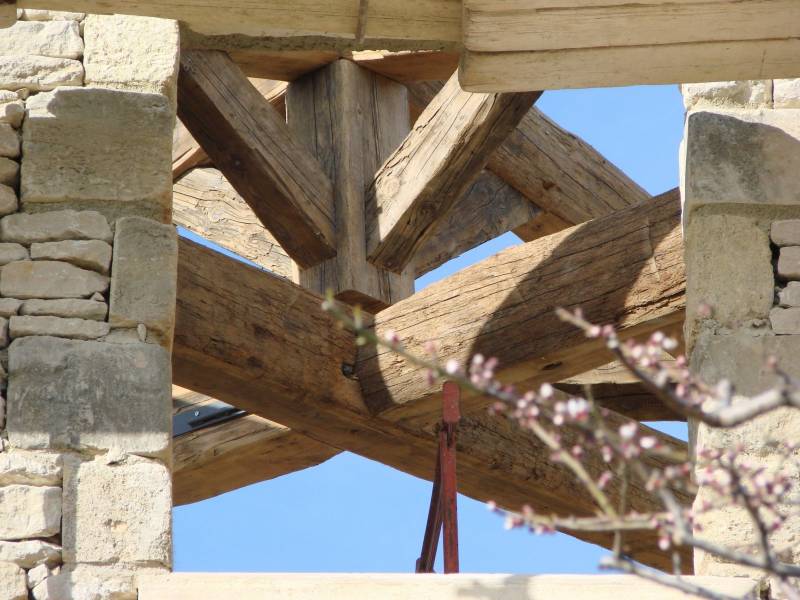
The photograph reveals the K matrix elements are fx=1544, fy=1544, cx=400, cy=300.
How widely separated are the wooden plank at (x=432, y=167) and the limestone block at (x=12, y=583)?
2239 millimetres

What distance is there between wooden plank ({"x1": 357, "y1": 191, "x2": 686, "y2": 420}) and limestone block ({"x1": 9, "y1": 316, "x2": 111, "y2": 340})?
4.13 ft

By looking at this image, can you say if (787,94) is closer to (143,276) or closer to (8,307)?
(143,276)

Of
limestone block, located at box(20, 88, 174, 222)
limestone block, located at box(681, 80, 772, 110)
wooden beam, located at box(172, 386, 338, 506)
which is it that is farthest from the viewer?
wooden beam, located at box(172, 386, 338, 506)

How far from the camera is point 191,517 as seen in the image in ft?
111

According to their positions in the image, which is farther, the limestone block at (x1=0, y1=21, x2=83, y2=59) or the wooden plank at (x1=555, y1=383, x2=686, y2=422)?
the wooden plank at (x1=555, y1=383, x2=686, y2=422)

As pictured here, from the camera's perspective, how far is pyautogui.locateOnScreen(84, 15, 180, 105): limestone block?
393 cm

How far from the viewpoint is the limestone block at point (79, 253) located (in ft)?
12.2

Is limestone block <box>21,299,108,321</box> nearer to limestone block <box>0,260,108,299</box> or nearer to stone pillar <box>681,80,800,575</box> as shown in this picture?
limestone block <box>0,260,108,299</box>

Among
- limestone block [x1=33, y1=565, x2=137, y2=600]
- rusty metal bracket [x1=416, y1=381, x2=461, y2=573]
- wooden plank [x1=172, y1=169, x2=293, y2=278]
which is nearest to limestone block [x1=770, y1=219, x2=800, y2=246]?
rusty metal bracket [x1=416, y1=381, x2=461, y2=573]

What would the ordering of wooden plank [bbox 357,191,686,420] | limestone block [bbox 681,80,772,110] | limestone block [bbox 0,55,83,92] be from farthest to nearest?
wooden plank [bbox 357,191,686,420] → limestone block [bbox 681,80,772,110] → limestone block [bbox 0,55,83,92]

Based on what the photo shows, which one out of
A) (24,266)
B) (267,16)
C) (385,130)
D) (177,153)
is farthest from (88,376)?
(177,153)

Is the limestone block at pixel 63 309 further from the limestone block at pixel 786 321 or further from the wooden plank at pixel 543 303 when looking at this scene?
the limestone block at pixel 786 321

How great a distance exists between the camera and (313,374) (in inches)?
183

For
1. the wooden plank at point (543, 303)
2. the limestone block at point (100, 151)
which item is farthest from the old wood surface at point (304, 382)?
the limestone block at point (100, 151)
